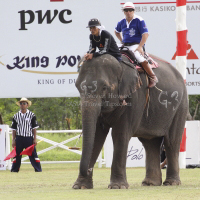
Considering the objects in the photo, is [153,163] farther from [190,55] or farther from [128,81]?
[190,55]

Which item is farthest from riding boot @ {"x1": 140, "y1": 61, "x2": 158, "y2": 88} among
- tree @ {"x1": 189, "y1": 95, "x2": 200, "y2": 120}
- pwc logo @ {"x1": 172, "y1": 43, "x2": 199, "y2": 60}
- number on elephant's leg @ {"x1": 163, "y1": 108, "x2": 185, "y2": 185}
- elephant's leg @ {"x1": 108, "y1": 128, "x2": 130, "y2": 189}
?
tree @ {"x1": 189, "y1": 95, "x2": 200, "y2": 120}

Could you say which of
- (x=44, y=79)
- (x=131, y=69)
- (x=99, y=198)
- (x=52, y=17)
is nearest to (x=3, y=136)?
(x=44, y=79)

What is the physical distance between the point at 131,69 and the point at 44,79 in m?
8.81

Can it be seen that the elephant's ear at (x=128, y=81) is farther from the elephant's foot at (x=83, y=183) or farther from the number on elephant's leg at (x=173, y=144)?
the number on elephant's leg at (x=173, y=144)

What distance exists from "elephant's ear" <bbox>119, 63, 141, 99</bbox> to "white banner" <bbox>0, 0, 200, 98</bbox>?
8663 millimetres

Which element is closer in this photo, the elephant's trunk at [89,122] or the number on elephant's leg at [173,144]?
the elephant's trunk at [89,122]

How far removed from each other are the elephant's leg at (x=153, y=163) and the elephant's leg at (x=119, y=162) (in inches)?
49.4

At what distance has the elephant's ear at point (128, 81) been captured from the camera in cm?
963

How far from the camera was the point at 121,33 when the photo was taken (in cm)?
1126

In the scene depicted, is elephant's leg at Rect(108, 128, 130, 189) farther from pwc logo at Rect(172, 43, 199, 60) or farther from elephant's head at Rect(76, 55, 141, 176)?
pwc logo at Rect(172, 43, 199, 60)

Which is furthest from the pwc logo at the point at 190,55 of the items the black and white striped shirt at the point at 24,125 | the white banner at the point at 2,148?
the white banner at the point at 2,148

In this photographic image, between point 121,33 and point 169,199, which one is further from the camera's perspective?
point 121,33

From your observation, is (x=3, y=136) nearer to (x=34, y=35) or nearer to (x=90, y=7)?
Result: (x=34, y=35)

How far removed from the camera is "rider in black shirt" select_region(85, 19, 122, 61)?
9.46 meters
